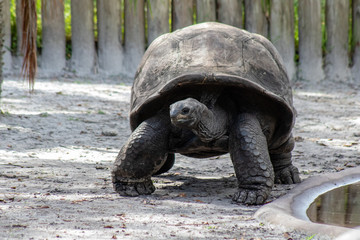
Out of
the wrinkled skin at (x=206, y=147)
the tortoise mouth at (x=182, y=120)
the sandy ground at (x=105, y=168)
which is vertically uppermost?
the tortoise mouth at (x=182, y=120)

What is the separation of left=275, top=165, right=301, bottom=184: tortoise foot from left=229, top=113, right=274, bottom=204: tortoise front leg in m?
0.67

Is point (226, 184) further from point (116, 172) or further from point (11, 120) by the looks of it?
point (11, 120)

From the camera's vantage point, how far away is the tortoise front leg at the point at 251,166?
3.62 meters

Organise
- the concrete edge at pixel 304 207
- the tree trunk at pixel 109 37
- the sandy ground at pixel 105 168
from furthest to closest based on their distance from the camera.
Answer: the tree trunk at pixel 109 37, the sandy ground at pixel 105 168, the concrete edge at pixel 304 207

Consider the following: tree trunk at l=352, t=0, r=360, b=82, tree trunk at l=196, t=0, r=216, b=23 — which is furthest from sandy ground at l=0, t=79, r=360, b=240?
tree trunk at l=196, t=0, r=216, b=23

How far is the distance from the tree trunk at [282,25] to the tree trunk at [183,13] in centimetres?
116

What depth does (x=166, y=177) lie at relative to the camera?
459 cm

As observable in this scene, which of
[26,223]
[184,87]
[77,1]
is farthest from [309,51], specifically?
[26,223]

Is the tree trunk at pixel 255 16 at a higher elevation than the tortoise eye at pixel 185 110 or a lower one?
lower

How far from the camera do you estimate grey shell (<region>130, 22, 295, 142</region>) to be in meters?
3.68

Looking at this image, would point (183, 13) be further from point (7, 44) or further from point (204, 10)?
point (7, 44)

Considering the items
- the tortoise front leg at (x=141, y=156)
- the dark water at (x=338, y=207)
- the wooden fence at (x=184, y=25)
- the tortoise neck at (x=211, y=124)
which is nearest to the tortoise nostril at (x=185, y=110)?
the tortoise neck at (x=211, y=124)

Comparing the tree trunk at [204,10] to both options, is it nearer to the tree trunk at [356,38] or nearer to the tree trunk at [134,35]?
the tree trunk at [134,35]

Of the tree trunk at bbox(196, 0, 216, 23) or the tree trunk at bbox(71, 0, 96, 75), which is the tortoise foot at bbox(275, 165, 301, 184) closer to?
the tree trunk at bbox(196, 0, 216, 23)
